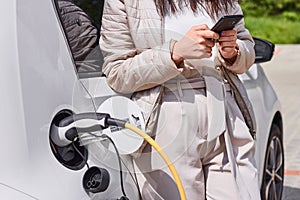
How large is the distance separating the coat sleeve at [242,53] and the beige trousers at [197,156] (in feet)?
0.34

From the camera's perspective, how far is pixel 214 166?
245 cm

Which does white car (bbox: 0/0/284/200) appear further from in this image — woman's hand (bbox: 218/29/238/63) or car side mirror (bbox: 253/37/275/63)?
car side mirror (bbox: 253/37/275/63)

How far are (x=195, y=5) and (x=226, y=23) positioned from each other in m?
0.24

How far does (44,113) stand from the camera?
1884 millimetres

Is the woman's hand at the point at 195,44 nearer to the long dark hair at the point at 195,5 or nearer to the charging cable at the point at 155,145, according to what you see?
the long dark hair at the point at 195,5

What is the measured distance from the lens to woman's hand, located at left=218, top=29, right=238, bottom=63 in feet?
7.59

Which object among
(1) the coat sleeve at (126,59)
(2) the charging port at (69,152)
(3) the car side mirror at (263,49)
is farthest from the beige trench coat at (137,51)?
(3) the car side mirror at (263,49)

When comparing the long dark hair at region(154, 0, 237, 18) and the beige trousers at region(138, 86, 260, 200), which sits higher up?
the long dark hair at region(154, 0, 237, 18)

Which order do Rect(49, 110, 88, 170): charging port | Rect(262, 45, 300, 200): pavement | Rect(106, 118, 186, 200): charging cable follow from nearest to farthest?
Rect(49, 110, 88, 170): charging port, Rect(106, 118, 186, 200): charging cable, Rect(262, 45, 300, 200): pavement

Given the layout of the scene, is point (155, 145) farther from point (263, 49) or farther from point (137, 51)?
point (263, 49)

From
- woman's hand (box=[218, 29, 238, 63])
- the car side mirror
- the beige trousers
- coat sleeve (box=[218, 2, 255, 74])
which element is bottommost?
the car side mirror

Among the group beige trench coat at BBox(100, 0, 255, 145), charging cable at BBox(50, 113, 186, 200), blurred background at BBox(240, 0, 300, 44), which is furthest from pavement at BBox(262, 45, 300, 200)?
charging cable at BBox(50, 113, 186, 200)

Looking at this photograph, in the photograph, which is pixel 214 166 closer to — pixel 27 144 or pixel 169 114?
pixel 169 114

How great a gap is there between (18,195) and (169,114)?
0.75m
